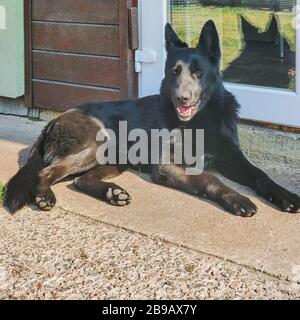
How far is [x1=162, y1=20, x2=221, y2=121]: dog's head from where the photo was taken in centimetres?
437

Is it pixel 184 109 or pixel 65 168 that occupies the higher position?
pixel 184 109

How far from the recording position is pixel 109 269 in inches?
131

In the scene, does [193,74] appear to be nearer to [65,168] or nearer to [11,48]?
[65,168]

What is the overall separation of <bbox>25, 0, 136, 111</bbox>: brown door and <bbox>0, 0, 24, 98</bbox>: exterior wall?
0.08 meters

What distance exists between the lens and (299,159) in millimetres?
4836

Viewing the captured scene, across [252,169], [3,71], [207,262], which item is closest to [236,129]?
[252,169]

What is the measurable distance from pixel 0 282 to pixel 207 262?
3.30 ft

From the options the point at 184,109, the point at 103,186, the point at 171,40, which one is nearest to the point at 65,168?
the point at 103,186

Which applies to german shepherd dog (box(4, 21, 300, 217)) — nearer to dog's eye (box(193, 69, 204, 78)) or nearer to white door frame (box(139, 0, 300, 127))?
dog's eye (box(193, 69, 204, 78))

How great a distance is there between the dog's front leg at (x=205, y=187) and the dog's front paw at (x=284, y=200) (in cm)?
19

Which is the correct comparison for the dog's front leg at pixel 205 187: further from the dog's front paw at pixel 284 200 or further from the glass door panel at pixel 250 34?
the glass door panel at pixel 250 34

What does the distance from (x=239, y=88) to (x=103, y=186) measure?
4.55 feet

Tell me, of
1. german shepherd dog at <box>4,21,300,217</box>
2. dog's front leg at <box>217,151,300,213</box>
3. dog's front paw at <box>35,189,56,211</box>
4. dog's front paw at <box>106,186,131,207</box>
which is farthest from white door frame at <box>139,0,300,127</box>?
dog's front paw at <box>35,189,56,211</box>
